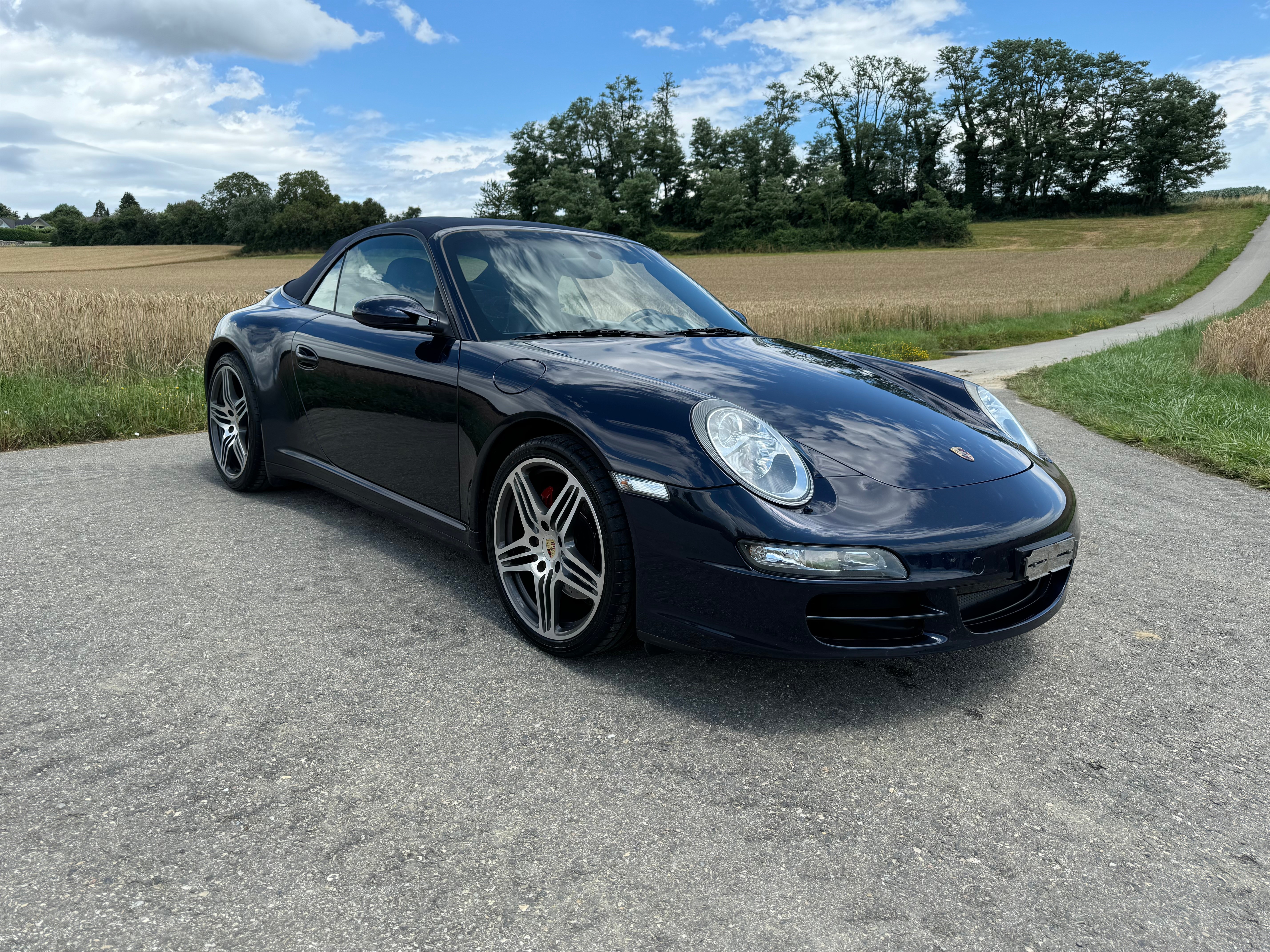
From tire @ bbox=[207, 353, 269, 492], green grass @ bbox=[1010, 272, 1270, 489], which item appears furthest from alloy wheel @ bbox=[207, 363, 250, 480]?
green grass @ bbox=[1010, 272, 1270, 489]

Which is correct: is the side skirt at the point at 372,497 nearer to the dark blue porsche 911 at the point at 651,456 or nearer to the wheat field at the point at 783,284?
the dark blue porsche 911 at the point at 651,456

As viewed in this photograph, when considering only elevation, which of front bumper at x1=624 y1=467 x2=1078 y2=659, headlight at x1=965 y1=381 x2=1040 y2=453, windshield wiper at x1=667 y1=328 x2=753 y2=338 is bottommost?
front bumper at x1=624 y1=467 x2=1078 y2=659

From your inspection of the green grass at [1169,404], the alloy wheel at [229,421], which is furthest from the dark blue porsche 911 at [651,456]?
the green grass at [1169,404]

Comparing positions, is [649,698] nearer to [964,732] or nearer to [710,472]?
[710,472]

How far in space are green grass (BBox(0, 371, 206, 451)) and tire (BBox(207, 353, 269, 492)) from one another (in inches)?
93.3

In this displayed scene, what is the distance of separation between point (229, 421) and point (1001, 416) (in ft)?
12.6

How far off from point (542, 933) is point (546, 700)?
975 mm

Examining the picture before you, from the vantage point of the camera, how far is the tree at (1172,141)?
7931cm

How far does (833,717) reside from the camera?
8.50 ft

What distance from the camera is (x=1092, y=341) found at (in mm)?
18844

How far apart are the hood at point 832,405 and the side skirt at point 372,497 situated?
73 cm

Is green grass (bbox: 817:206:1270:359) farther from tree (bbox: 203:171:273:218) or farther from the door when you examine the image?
tree (bbox: 203:171:273:218)

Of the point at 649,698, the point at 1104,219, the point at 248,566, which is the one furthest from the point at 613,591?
the point at 1104,219

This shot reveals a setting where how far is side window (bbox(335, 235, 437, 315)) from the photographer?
366 centimetres
